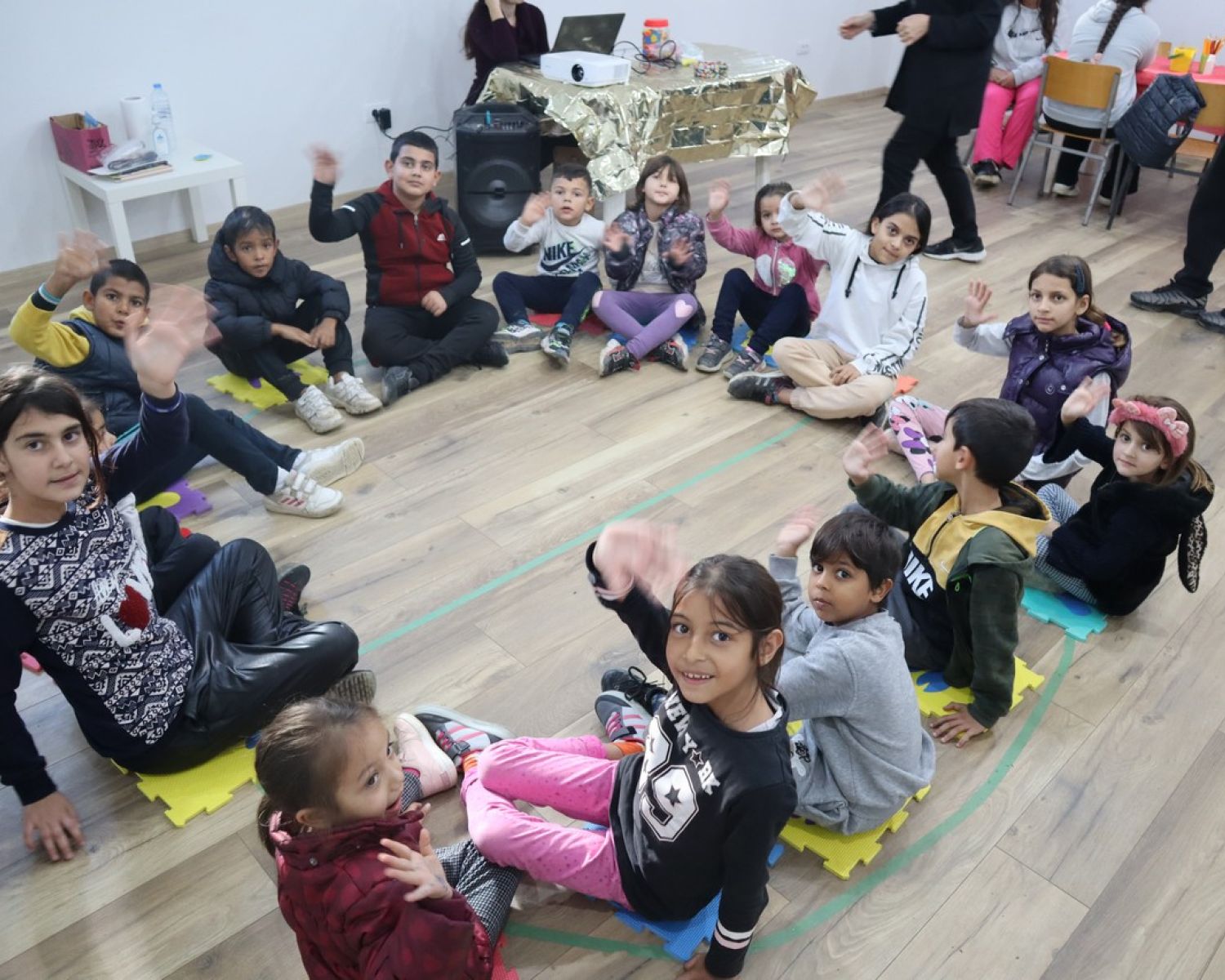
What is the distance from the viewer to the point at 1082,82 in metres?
4.94

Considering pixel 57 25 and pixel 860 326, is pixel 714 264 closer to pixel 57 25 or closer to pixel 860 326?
pixel 860 326

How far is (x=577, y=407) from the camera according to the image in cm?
338

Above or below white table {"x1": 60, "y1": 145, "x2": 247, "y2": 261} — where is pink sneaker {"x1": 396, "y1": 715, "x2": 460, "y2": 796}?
below

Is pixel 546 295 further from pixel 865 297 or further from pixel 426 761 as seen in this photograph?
pixel 426 761

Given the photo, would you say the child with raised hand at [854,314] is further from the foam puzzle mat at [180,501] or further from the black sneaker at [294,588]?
the foam puzzle mat at [180,501]

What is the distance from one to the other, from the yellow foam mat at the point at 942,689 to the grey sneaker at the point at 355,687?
1181 millimetres

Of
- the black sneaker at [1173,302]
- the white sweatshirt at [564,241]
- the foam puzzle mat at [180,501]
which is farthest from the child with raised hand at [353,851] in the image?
the black sneaker at [1173,302]

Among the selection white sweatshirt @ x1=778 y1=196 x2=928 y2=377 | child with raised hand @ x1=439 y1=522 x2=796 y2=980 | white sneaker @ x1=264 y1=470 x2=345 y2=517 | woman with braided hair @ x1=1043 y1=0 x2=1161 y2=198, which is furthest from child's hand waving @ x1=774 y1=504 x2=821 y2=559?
woman with braided hair @ x1=1043 y1=0 x2=1161 y2=198

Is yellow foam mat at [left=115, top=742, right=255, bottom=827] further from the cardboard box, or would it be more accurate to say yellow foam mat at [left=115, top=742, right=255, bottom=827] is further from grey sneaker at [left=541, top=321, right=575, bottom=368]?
the cardboard box

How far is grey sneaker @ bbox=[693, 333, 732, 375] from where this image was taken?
362 cm

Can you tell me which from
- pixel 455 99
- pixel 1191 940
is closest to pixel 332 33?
pixel 455 99

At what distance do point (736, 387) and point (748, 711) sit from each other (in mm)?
2110

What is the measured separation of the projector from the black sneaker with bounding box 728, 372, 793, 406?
186 centimetres

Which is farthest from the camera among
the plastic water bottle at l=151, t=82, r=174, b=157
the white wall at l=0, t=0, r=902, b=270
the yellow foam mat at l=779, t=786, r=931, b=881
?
the plastic water bottle at l=151, t=82, r=174, b=157
